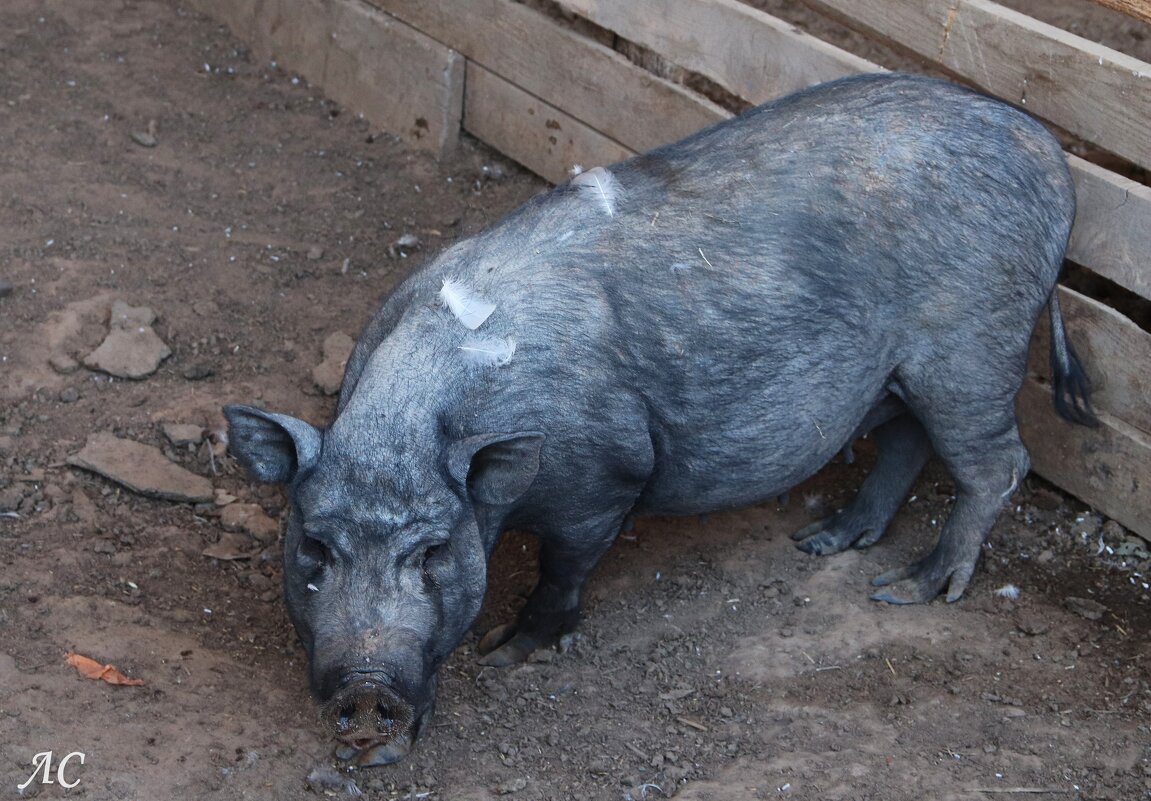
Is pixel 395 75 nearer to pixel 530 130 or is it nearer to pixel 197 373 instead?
pixel 530 130

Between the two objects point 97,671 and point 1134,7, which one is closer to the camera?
point 97,671

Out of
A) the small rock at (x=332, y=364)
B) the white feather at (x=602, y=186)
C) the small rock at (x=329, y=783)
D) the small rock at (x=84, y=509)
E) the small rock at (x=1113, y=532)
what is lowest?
the small rock at (x=84, y=509)

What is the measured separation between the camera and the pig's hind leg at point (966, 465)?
181 inches

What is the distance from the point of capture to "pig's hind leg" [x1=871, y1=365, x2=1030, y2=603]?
15.1 ft

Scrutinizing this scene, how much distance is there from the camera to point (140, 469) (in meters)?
5.06

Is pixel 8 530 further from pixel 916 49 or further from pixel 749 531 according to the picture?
pixel 916 49

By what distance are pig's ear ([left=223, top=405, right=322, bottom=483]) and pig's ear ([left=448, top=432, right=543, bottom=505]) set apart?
384 millimetres

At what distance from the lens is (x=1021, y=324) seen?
14.8 ft

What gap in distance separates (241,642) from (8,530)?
915 millimetres

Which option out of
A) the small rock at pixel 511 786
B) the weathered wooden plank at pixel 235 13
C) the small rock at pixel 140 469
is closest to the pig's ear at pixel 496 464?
the small rock at pixel 511 786

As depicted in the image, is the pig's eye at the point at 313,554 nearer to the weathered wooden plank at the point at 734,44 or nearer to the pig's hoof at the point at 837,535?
the pig's hoof at the point at 837,535

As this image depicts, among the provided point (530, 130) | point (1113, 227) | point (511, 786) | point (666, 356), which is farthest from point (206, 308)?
point (1113, 227)

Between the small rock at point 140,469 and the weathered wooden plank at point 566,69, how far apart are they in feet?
7.99

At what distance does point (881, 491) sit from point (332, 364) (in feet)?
7.17
